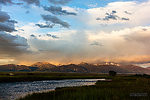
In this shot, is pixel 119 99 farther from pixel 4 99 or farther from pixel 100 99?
pixel 4 99

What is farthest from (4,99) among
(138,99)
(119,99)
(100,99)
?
(138,99)

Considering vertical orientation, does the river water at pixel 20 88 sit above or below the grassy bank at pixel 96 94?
below

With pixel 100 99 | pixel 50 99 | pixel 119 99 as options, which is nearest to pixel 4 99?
pixel 50 99

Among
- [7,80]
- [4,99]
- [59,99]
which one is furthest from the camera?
[7,80]

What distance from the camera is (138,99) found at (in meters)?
29.5

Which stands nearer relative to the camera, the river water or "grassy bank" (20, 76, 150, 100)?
"grassy bank" (20, 76, 150, 100)

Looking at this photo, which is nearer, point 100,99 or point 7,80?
point 100,99

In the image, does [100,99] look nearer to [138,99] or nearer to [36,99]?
[138,99]

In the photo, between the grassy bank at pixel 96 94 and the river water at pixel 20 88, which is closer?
the grassy bank at pixel 96 94

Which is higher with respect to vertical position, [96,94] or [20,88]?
[96,94]

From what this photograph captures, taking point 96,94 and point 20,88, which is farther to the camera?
point 20,88

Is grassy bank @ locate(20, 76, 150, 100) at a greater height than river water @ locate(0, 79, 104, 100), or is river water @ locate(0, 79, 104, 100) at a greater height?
grassy bank @ locate(20, 76, 150, 100)

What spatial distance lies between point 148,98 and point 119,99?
516cm

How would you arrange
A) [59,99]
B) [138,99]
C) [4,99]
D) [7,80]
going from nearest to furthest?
[138,99] < [59,99] < [4,99] < [7,80]
